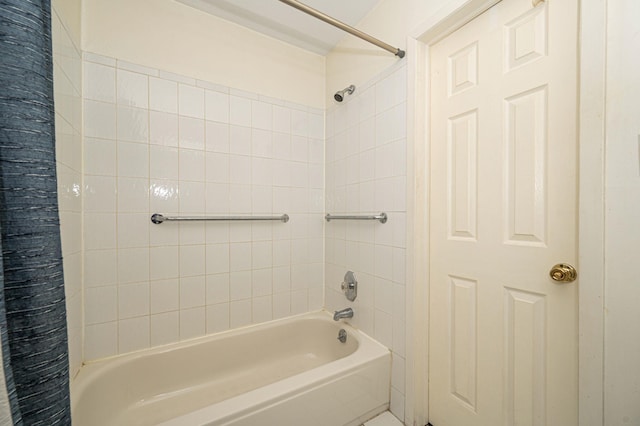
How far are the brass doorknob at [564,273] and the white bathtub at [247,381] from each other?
854 millimetres

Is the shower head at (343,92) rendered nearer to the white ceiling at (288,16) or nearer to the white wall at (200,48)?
the white wall at (200,48)

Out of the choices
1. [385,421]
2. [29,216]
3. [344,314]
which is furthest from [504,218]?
[29,216]

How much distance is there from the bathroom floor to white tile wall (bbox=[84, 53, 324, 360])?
2.56ft

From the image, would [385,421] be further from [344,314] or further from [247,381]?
[247,381]

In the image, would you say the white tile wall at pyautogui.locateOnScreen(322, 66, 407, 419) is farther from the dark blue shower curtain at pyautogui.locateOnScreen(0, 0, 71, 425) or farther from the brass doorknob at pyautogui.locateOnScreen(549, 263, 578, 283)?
the dark blue shower curtain at pyautogui.locateOnScreen(0, 0, 71, 425)

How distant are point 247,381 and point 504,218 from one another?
1605 millimetres

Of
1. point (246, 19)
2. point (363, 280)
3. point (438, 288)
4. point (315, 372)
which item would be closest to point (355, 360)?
point (315, 372)

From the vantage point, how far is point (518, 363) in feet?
3.09

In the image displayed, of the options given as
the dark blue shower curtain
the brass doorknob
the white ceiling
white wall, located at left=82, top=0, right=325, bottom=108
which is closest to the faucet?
the brass doorknob

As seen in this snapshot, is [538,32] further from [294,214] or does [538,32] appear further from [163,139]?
[163,139]

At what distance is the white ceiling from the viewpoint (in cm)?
147

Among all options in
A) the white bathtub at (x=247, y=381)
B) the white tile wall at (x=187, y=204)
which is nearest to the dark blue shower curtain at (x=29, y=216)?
the white bathtub at (x=247, y=381)

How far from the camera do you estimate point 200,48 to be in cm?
151

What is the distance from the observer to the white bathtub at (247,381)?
103cm
